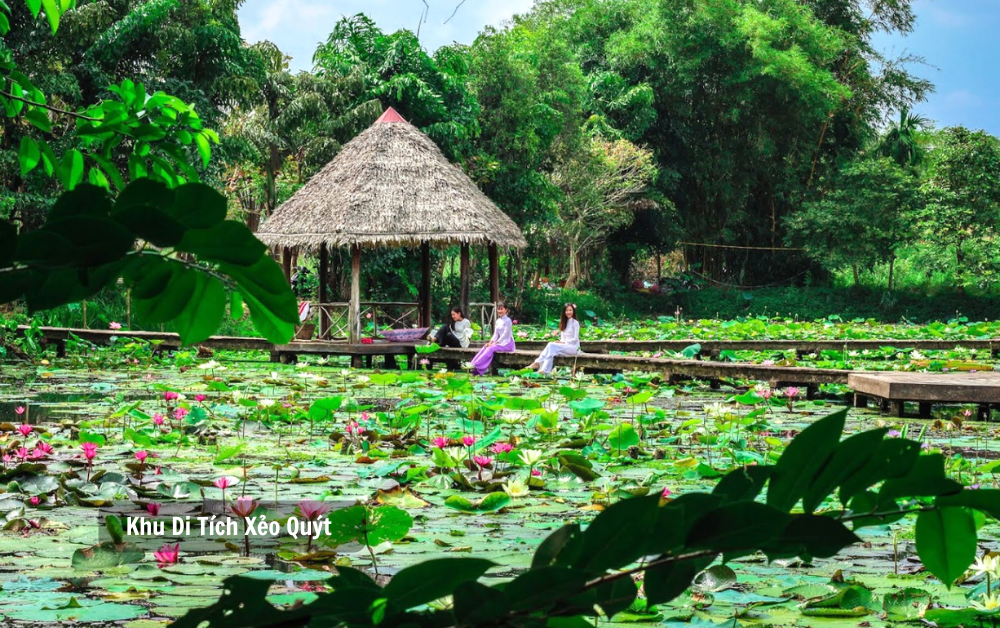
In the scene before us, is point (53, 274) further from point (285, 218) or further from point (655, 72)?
point (655, 72)

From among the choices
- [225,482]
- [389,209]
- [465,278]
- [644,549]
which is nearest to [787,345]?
[465,278]

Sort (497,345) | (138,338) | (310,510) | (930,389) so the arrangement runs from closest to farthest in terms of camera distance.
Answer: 1. (310,510)
2. (930,389)
3. (497,345)
4. (138,338)

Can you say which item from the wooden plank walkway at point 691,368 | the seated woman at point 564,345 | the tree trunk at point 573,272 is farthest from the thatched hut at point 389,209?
the tree trunk at point 573,272

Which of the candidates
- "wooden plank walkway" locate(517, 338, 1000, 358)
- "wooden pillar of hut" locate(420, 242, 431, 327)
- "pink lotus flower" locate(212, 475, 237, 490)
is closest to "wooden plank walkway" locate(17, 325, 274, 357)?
"wooden pillar of hut" locate(420, 242, 431, 327)

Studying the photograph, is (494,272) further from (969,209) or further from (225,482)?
(969,209)

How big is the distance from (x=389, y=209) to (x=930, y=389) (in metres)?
7.18

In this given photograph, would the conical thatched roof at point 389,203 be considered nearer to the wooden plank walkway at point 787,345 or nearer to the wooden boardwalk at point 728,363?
the wooden boardwalk at point 728,363

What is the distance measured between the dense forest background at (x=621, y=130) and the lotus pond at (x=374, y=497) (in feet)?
32.2

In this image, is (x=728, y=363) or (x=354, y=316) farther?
(x=354, y=316)

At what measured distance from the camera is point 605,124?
22562mm

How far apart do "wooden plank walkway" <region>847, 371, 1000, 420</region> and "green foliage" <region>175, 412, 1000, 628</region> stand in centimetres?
627

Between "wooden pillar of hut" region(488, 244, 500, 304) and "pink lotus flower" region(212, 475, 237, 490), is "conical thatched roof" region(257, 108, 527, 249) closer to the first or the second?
"wooden pillar of hut" region(488, 244, 500, 304)

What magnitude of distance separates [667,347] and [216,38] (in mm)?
8269

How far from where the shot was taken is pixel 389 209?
12.1m
